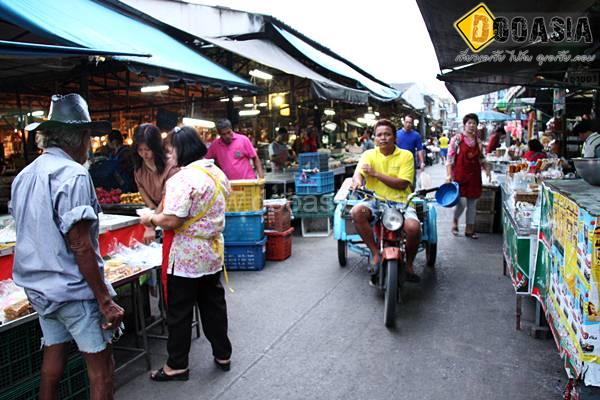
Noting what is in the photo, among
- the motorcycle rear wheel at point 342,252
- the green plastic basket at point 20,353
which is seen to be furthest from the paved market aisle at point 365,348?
the green plastic basket at point 20,353

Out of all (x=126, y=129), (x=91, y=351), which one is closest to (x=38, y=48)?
(x=91, y=351)

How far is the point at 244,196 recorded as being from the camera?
6.86m

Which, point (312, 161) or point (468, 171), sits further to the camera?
point (312, 161)

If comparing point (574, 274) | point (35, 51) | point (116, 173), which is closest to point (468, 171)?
point (574, 274)

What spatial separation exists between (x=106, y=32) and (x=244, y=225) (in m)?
3.21

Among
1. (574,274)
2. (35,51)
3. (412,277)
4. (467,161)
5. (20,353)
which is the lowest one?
(412,277)

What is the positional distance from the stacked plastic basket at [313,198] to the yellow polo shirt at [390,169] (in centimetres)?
339

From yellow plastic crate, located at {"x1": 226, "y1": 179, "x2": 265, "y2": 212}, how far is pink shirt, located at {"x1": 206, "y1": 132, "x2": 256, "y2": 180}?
62 cm

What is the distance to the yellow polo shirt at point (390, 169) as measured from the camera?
5.56 metres

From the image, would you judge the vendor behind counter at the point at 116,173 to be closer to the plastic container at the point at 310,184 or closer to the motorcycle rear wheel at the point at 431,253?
the plastic container at the point at 310,184

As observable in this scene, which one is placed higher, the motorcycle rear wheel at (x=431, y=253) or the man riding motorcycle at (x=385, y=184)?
the man riding motorcycle at (x=385, y=184)

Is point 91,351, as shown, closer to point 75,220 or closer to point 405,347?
point 75,220

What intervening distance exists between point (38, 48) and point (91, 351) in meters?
2.17

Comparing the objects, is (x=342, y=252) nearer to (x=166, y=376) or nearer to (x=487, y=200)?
(x=166, y=376)
